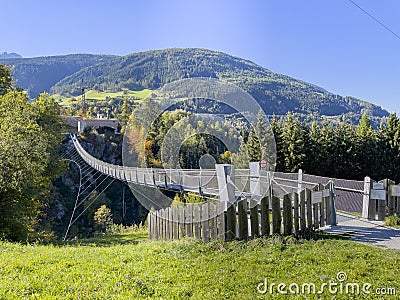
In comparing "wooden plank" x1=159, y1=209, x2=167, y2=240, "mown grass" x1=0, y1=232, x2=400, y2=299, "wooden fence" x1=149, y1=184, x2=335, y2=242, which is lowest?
"wooden plank" x1=159, y1=209, x2=167, y2=240

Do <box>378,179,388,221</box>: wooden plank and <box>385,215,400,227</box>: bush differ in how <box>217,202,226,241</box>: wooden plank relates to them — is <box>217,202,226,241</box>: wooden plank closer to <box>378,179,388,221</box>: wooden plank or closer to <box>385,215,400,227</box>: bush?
<box>385,215,400,227</box>: bush

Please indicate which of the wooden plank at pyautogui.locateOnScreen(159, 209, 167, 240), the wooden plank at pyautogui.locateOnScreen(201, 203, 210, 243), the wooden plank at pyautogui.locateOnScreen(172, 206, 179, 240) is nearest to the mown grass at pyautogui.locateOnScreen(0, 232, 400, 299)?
the wooden plank at pyautogui.locateOnScreen(201, 203, 210, 243)

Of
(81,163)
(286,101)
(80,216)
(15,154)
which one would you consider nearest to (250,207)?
(15,154)

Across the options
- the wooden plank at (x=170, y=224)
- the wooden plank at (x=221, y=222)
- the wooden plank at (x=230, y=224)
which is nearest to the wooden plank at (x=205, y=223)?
the wooden plank at (x=221, y=222)

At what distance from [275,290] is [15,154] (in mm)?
11772

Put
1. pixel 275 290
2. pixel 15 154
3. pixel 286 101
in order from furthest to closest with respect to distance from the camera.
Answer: pixel 286 101
pixel 15 154
pixel 275 290

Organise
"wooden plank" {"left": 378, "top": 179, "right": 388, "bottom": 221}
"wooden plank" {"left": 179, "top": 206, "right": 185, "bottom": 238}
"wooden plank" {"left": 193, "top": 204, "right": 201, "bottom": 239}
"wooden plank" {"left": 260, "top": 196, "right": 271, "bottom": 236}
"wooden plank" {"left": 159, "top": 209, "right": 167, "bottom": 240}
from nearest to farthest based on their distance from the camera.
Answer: "wooden plank" {"left": 260, "top": 196, "right": 271, "bottom": 236} → "wooden plank" {"left": 193, "top": 204, "right": 201, "bottom": 239} → "wooden plank" {"left": 179, "top": 206, "right": 185, "bottom": 238} → "wooden plank" {"left": 159, "top": 209, "right": 167, "bottom": 240} → "wooden plank" {"left": 378, "top": 179, "right": 388, "bottom": 221}

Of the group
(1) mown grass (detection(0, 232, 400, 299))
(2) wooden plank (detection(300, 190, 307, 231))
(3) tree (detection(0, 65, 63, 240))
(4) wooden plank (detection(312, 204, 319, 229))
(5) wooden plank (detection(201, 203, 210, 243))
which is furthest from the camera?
(3) tree (detection(0, 65, 63, 240))

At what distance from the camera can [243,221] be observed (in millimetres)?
6750

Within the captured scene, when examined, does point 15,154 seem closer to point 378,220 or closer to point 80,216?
point 378,220

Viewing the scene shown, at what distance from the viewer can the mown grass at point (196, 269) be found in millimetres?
4582

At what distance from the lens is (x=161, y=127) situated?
32.0 metres

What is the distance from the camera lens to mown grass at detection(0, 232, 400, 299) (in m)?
4.58

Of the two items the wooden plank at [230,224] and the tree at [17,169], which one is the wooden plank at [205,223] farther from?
the tree at [17,169]
